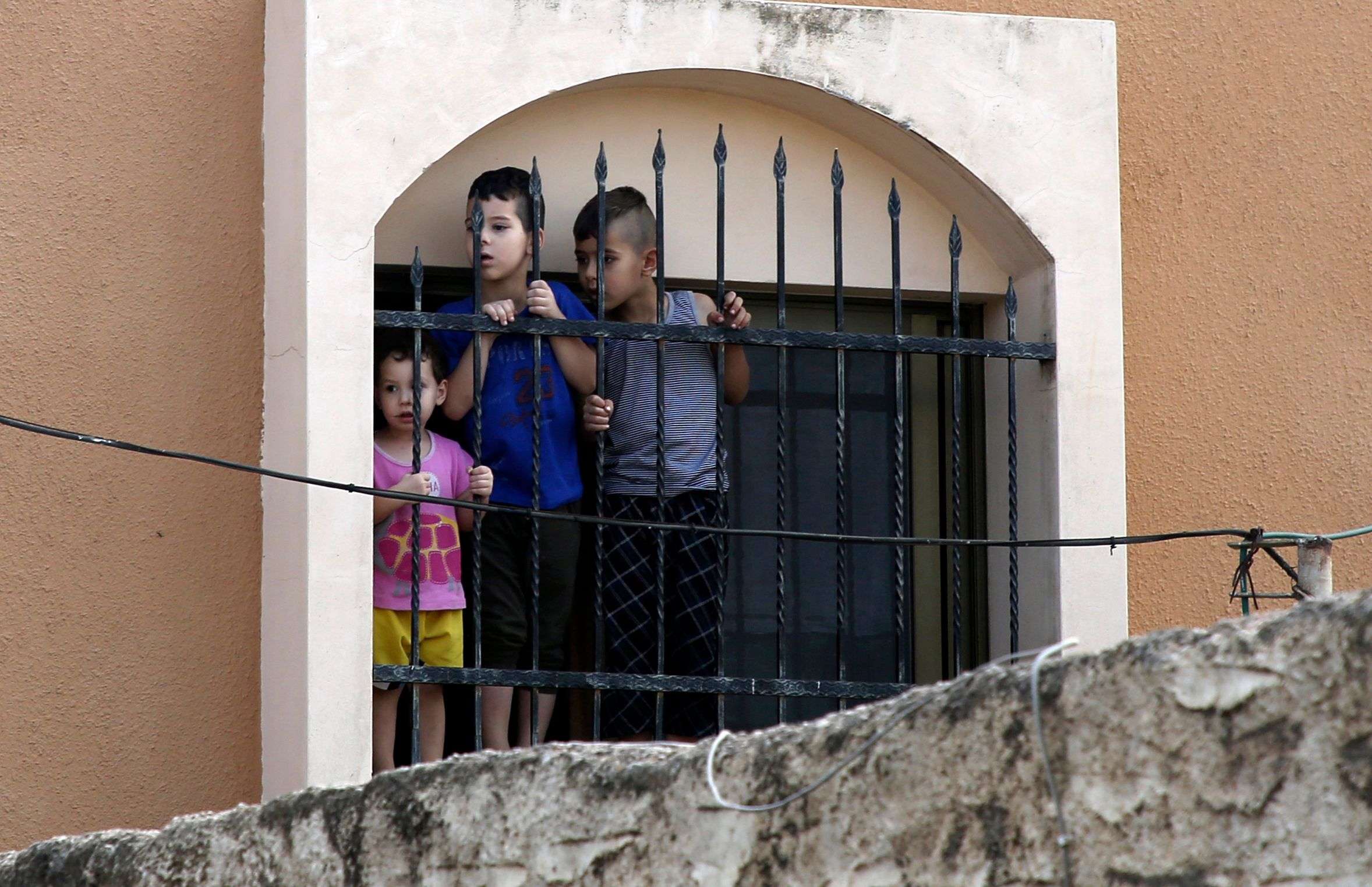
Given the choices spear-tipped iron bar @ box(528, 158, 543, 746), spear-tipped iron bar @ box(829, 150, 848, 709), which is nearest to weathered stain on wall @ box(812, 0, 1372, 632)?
spear-tipped iron bar @ box(829, 150, 848, 709)

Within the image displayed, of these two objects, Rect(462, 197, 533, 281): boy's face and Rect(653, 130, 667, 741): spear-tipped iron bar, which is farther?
Rect(462, 197, 533, 281): boy's face

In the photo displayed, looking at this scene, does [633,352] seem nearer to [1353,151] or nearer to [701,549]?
[701,549]

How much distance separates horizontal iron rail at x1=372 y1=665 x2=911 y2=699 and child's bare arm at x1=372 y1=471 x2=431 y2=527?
0.34 m

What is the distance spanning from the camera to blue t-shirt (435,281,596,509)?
14.0ft

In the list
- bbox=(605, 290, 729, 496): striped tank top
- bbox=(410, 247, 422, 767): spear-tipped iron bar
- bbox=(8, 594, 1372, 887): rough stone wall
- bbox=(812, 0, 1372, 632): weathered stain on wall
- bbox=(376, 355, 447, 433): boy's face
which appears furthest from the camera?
bbox=(812, 0, 1372, 632): weathered stain on wall

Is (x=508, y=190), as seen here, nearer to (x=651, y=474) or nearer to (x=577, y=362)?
(x=577, y=362)

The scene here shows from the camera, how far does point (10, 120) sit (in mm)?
4125

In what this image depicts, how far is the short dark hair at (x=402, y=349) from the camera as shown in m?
4.26

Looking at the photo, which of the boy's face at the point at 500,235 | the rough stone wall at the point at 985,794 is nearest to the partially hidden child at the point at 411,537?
the boy's face at the point at 500,235

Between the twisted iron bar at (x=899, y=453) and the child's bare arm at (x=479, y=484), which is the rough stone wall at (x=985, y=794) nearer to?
the child's bare arm at (x=479, y=484)

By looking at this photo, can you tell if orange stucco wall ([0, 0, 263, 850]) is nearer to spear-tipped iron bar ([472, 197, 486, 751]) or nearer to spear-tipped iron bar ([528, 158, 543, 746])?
spear-tipped iron bar ([472, 197, 486, 751])

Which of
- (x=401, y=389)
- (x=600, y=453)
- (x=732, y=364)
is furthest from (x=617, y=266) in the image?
(x=401, y=389)

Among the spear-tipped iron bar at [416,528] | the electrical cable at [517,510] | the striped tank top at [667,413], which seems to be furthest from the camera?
the striped tank top at [667,413]

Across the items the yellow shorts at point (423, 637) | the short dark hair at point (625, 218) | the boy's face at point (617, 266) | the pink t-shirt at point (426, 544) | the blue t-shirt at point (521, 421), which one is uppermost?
the short dark hair at point (625, 218)
